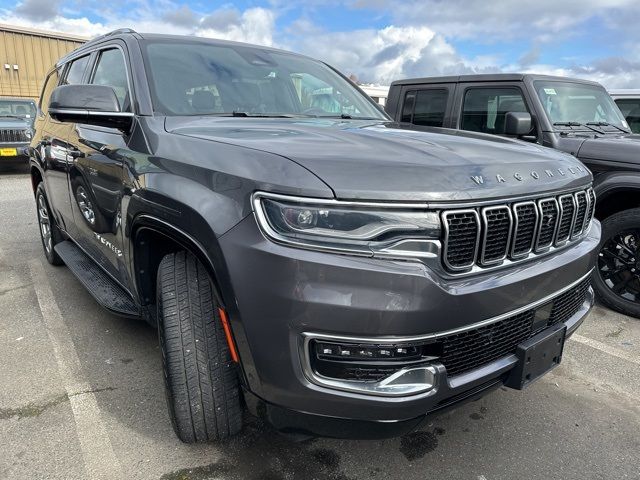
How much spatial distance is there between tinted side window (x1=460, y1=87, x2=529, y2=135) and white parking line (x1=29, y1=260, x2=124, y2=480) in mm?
4134

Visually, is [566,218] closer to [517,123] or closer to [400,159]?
[400,159]

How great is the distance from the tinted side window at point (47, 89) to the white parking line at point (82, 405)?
193cm

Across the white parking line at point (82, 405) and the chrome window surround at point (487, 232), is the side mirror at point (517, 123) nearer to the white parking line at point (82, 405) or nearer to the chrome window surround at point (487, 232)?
the chrome window surround at point (487, 232)

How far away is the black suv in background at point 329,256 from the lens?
1.61 metres

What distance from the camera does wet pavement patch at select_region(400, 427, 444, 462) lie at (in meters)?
2.27

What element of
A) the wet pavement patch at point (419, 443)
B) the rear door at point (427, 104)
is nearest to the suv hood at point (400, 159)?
the wet pavement patch at point (419, 443)

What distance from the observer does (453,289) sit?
1671mm

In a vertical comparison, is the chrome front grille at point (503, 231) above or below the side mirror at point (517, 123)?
below

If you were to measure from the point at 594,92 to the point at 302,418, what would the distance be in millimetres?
4992

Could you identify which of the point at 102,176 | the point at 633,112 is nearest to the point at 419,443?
the point at 102,176

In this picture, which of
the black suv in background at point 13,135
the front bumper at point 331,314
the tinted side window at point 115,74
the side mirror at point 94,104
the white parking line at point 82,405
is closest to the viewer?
the front bumper at point 331,314

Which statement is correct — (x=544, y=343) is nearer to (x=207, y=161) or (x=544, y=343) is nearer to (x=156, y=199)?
(x=207, y=161)

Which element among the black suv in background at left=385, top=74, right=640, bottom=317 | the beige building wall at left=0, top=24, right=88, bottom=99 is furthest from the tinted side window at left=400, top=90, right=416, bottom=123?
the beige building wall at left=0, top=24, right=88, bottom=99

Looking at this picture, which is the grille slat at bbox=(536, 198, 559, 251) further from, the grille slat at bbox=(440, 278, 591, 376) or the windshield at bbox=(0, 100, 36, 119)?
the windshield at bbox=(0, 100, 36, 119)
